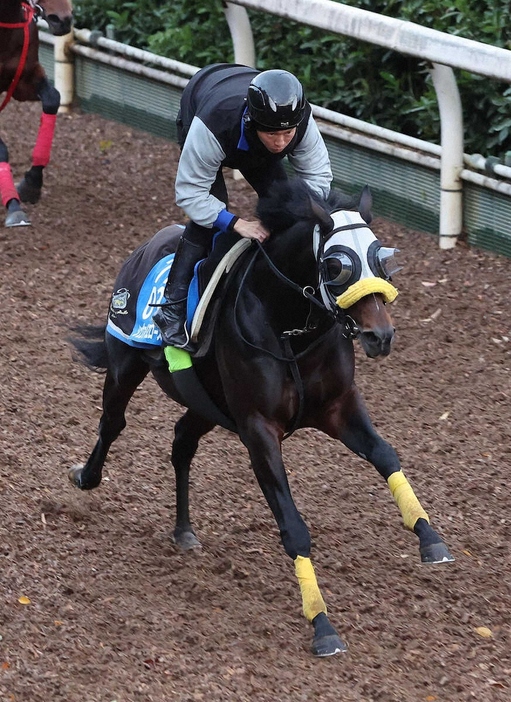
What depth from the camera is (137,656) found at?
432cm

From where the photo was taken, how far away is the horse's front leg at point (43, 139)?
893 centimetres

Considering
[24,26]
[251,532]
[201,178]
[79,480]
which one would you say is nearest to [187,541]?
[251,532]

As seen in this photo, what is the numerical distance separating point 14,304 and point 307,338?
12.3ft

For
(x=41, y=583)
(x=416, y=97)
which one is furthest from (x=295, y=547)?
(x=416, y=97)

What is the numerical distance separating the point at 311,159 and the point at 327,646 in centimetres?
185

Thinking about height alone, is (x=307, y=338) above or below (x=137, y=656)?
above

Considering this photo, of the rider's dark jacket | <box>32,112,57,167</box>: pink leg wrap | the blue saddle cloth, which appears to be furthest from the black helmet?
<box>32,112,57,167</box>: pink leg wrap

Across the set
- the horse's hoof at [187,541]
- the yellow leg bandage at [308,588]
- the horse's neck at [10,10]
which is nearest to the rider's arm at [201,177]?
the yellow leg bandage at [308,588]

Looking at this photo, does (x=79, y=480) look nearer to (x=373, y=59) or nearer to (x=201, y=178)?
(x=201, y=178)

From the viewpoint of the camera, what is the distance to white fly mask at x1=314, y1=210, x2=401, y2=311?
3916 mm

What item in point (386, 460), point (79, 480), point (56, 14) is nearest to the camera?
point (386, 460)

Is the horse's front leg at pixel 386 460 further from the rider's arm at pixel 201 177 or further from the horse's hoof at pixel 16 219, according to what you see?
the horse's hoof at pixel 16 219

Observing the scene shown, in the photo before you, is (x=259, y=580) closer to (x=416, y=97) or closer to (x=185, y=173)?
(x=185, y=173)

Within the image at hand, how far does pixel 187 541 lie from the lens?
5.25 meters
